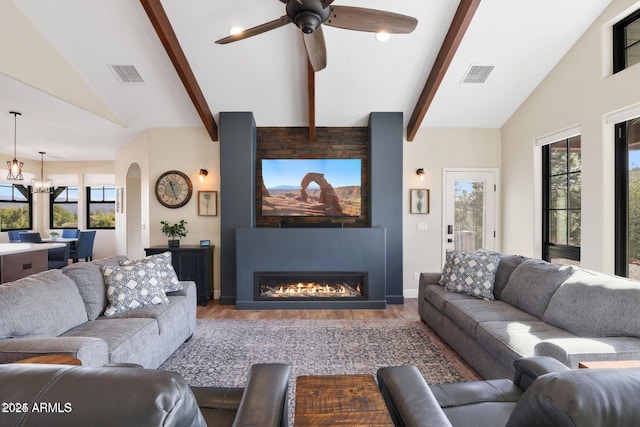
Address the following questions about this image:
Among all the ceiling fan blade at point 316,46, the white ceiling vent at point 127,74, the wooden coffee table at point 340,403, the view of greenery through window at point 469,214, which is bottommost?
the wooden coffee table at point 340,403

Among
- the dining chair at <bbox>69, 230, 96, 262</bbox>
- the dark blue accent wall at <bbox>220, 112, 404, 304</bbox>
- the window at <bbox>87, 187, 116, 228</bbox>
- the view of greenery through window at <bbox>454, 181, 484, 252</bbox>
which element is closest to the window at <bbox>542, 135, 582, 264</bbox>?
the view of greenery through window at <bbox>454, 181, 484, 252</bbox>

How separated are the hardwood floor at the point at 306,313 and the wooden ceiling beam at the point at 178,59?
2.43m

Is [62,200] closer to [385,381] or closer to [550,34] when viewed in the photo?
[385,381]

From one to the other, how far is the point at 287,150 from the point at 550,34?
3425mm

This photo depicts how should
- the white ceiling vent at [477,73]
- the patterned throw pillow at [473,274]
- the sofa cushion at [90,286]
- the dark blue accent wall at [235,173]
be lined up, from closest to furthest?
the sofa cushion at [90,286] → the patterned throw pillow at [473,274] → the white ceiling vent at [477,73] → the dark blue accent wall at [235,173]

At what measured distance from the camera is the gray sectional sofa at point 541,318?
6.26 ft

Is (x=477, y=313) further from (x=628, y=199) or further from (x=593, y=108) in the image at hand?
(x=593, y=108)

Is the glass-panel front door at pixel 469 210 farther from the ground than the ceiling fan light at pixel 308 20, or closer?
closer

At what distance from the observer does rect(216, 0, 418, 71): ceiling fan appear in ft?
6.68

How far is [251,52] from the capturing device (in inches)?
145

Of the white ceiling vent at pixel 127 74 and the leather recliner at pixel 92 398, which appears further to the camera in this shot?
the white ceiling vent at pixel 127 74

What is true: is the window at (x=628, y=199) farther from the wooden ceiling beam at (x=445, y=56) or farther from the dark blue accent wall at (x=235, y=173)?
the dark blue accent wall at (x=235, y=173)

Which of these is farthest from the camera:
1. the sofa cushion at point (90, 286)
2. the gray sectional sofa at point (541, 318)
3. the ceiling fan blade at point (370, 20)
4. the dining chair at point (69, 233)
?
the dining chair at point (69, 233)

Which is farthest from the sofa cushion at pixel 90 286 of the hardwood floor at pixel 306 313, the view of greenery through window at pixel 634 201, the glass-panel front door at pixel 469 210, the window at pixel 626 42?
the window at pixel 626 42
